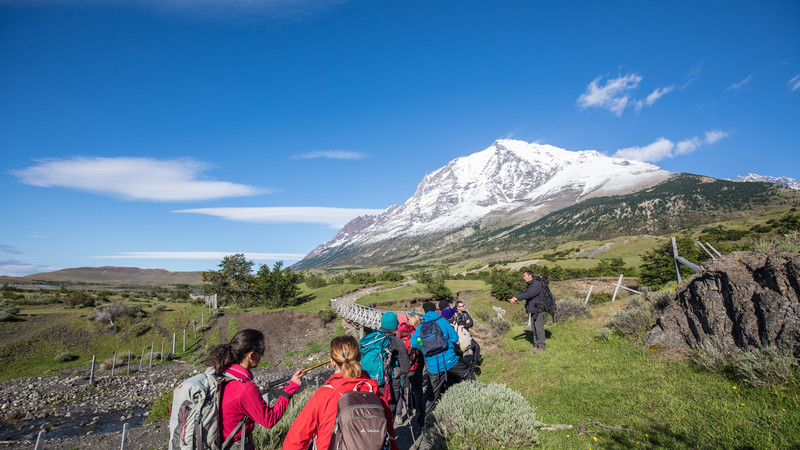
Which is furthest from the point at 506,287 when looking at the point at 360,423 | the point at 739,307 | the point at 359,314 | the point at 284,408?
the point at 360,423

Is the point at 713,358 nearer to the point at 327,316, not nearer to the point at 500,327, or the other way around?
the point at 500,327

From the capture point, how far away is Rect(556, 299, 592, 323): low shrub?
11.2 meters

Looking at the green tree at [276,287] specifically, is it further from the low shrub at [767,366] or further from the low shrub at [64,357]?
the low shrub at [767,366]

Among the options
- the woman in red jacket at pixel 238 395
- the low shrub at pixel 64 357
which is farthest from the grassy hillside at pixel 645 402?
the low shrub at pixel 64 357

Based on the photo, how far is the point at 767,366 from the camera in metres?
4.04

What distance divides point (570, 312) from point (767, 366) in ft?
25.5

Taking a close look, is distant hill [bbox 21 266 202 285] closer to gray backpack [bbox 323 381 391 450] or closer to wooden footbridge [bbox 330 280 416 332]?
wooden footbridge [bbox 330 280 416 332]

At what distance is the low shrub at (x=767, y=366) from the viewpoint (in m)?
3.94

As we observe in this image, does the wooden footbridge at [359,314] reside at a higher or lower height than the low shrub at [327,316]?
higher

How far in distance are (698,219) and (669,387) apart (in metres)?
140

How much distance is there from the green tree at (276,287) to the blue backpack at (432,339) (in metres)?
27.2

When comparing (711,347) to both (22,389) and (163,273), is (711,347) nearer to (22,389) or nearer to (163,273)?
(22,389)

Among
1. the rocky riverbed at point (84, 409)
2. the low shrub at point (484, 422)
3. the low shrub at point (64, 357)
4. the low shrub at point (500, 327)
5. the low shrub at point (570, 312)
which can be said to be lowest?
the rocky riverbed at point (84, 409)

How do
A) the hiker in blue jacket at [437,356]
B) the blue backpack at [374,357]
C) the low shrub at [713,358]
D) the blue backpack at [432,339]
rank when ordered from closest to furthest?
the blue backpack at [374,357] → the low shrub at [713,358] → the blue backpack at [432,339] → the hiker in blue jacket at [437,356]
